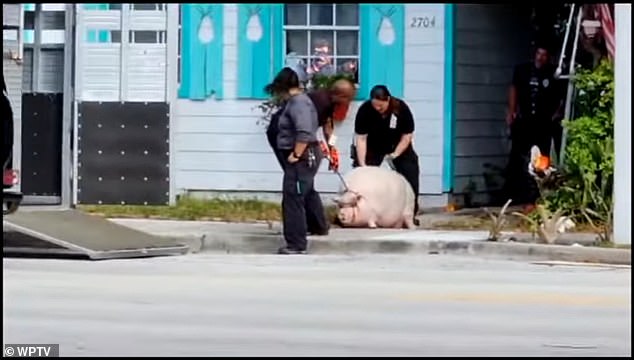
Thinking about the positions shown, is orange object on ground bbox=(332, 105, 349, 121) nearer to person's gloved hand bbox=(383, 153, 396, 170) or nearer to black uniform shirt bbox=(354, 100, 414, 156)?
black uniform shirt bbox=(354, 100, 414, 156)

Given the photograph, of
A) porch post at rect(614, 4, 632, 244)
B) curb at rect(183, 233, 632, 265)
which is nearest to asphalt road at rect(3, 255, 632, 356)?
curb at rect(183, 233, 632, 265)

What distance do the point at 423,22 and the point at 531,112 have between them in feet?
5.83

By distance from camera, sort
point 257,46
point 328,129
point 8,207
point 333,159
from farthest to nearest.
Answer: point 257,46
point 328,129
point 333,159
point 8,207

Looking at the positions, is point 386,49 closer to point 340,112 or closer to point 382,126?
point 340,112

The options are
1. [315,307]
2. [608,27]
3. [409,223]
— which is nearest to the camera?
[315,307]

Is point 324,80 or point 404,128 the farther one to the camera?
point 324,80

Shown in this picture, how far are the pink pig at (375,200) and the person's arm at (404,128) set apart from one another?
1.48 feet

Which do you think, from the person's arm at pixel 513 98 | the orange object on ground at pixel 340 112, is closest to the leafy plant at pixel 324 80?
the orange object on ground at pixel 340 112

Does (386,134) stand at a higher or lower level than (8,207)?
higher

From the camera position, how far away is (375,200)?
17219 millimetres

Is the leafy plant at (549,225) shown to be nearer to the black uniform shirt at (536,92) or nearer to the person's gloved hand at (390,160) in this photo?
the person's gloved hand at (390,160)

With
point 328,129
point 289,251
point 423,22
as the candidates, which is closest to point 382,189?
point 328,129

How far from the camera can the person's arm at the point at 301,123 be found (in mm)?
15148

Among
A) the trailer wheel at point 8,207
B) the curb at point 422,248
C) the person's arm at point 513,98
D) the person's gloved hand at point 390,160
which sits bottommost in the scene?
Answer: the curb at point 422,248
